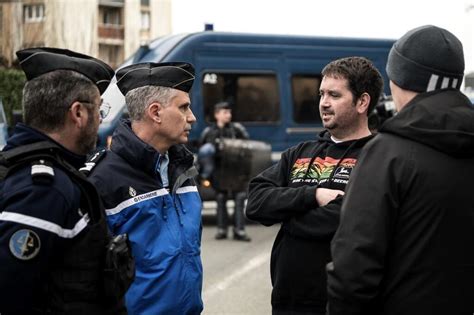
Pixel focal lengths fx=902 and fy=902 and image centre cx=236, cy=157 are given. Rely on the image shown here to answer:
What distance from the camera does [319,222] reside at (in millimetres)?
3791

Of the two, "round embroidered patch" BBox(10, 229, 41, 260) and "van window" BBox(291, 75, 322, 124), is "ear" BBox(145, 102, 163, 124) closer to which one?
"round embroidered patch" BBox(10, 229, 41, 260)

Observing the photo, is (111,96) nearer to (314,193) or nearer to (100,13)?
(314,193)

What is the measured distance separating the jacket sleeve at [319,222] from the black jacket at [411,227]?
→ 92 centimetres

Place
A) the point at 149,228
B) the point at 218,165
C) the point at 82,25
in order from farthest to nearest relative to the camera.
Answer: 1. the point at 82,25
2. the point at 218,165
3. the point at 149,228

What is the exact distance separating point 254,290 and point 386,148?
19.8ft

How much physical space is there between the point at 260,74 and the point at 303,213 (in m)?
9.97

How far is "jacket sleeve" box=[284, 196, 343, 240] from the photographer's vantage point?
376 cm

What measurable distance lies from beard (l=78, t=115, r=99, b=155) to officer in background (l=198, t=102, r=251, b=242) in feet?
28.9

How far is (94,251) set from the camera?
2.95m

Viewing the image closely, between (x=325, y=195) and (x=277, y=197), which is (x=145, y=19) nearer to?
(x=277, y=197)

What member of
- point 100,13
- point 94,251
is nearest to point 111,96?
point 94,251

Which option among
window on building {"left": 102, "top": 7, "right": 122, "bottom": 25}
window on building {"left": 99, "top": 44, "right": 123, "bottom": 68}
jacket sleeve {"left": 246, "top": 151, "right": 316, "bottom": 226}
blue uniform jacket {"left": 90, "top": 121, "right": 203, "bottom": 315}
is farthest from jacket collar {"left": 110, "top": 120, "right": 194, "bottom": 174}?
window on building {"left": 99, "top": 44, "right": 123, "bottom": 68}

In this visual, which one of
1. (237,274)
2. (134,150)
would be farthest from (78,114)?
(237,274)

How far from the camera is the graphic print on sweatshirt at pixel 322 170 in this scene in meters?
3.93
